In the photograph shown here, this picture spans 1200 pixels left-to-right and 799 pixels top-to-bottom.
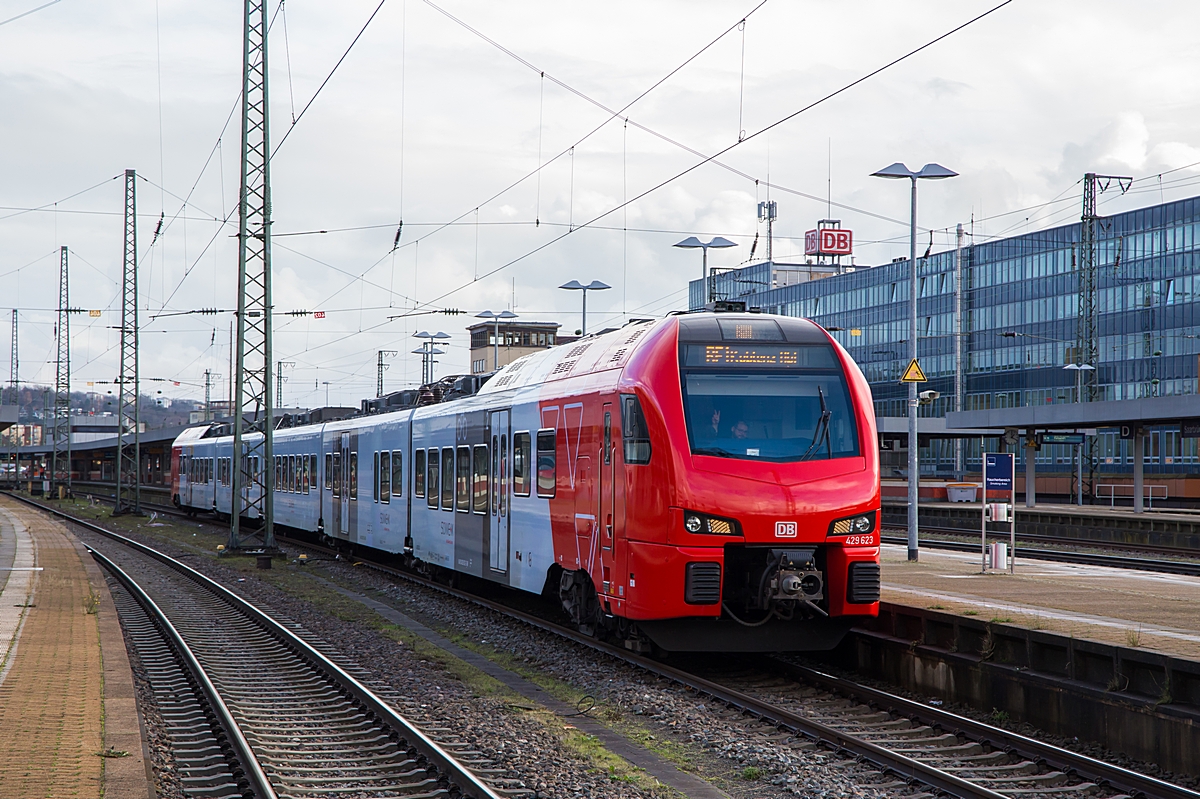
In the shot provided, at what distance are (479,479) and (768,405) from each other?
6849 millimetres

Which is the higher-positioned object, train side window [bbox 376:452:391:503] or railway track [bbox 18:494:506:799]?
train side window [bbox 376:452:391:503]

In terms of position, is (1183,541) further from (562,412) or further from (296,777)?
(296,777)

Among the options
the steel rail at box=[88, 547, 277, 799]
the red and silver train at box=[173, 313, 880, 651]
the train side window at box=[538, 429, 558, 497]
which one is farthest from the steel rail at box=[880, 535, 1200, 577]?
the steel rail at box=[88, 547, 277, 799]

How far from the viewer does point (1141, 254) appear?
3007 inches

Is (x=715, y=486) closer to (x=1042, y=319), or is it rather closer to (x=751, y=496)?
(x=751, y=496)

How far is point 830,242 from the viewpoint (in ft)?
379

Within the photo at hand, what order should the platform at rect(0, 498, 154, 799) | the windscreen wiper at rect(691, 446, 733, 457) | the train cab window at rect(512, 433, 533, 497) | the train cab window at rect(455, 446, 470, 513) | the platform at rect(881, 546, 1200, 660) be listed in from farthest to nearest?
the train cab window at rect(455, 446, 470, 513) → the train cab window at rect(512, 433, 533, 497) → the windscreen wiper at rect(691, 446, 733, 457) → the platform at rect(881, 546, 1200, 660) → the platform at rect(0, 498, 154, 799)

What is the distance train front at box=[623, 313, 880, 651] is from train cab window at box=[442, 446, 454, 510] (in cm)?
788

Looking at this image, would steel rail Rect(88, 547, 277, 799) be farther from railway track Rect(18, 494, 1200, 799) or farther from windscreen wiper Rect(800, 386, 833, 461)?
windscreen wiper Rect(800, 386, 833, 461)

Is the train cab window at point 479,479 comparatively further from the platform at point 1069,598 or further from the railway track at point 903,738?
the platform at point 1069,598

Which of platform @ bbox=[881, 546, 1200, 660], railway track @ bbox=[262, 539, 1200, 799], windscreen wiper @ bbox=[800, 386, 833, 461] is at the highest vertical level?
windscreen wiper @ bbox=[800, 386, 833, 461]

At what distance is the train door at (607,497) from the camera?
12961 millimetres

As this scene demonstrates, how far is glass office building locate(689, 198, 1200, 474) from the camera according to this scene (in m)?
74.2

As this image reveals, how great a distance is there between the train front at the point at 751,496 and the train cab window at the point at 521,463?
372cm
